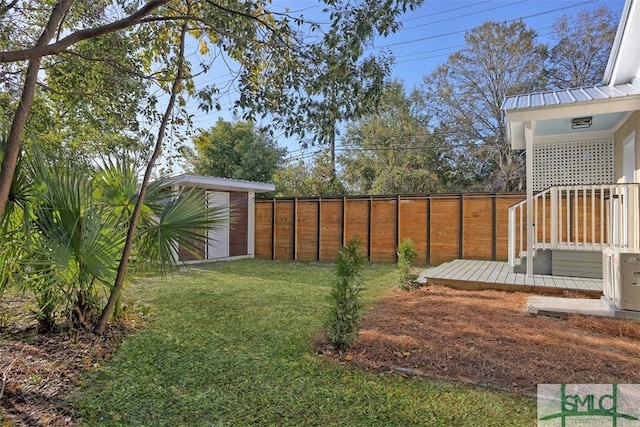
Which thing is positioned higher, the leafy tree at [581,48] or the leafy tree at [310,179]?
the leafy tree at [581,48]

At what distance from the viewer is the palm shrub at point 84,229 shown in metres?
3.05

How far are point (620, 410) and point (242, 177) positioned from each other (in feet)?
61.5

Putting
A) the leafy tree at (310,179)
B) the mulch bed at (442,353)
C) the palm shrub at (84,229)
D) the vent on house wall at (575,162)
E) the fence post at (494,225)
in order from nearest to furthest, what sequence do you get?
the mulch bed at (442,353)
the palm shrub at (84,229)
the vent on house wall at (575,162)
the fence post at (494,225)
the leafy tree at (310,179)

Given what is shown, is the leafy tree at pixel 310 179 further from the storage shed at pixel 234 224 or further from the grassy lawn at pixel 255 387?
the grassy lawn at pixel 255 387

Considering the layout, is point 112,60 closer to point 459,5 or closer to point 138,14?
point 138,14

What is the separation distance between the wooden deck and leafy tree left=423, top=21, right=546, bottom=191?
11525 millimetres

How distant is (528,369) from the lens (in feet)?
9.27

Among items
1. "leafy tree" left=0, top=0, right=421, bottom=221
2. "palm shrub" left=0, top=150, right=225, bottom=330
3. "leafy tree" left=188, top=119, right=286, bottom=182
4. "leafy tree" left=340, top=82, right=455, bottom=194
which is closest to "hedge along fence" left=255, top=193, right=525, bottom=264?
"leafy tree" left=0, top=0, right=421, bottom=221

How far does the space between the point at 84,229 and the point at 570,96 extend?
6681 mm

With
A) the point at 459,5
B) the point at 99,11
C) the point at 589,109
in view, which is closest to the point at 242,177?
the point at 459,5

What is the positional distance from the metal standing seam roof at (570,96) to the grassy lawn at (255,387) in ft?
14.7

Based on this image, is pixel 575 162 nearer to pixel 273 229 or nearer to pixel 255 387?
pixel 255 387

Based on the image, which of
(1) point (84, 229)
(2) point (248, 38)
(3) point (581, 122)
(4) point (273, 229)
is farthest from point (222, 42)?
(4) point (273, 229)

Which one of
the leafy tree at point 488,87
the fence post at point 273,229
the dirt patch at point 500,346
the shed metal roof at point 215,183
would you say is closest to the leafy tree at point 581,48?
the leafy tree at point 488,87
